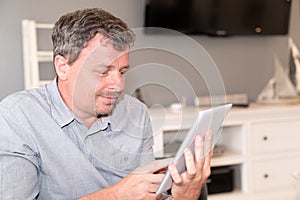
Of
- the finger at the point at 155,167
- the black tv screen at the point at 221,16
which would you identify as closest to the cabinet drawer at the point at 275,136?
the black tv screen at the point at 221,16

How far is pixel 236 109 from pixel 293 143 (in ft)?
1.42

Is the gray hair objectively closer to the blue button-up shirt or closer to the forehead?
the forehead

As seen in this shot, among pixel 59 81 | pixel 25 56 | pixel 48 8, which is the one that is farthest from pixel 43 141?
pixel 48 8

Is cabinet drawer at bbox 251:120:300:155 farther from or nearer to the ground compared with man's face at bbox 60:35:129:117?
nearer to the ground

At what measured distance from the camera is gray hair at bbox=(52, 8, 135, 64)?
3.72 feet

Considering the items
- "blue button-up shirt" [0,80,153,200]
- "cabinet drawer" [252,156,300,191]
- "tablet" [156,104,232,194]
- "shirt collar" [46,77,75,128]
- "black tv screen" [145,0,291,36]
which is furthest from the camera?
"cabinet drawer" [252,156,300,191]

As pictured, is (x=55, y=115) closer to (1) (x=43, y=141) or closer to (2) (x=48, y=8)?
(1) (x=43, y=141)

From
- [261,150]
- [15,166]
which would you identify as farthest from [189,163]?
[261,150]

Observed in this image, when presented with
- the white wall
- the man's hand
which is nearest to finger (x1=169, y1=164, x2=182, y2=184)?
the man's hand

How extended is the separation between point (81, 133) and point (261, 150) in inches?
64.7

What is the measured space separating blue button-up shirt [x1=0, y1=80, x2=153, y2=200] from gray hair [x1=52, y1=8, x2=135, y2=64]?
14cm

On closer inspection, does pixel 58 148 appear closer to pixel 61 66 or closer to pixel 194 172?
pixel 61 66

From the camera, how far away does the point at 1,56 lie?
2326 millimetres

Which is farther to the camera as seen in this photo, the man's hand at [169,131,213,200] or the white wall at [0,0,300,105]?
the white wall at [0,0,300,105]
